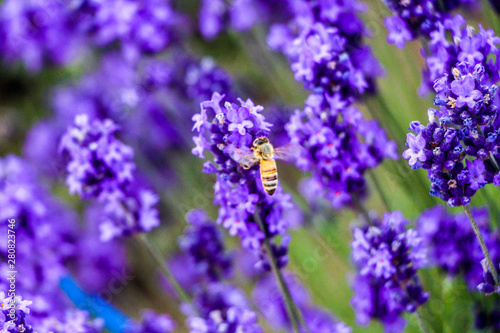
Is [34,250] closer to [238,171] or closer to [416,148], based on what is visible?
[238,171]

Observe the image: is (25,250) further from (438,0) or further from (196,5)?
(196,5)

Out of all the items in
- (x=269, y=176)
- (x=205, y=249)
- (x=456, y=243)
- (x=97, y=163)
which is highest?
(x=97, y=163)

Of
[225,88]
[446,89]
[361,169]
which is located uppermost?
[225,88]

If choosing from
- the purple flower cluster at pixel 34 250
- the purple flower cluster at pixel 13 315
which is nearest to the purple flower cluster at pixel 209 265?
the purple flower cluster at pixel 34 250

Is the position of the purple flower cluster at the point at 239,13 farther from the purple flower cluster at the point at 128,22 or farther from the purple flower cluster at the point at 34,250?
the purple flower cluster at the point at 34,250

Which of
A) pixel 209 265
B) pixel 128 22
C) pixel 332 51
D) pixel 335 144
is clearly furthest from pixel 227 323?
pixel 128 22

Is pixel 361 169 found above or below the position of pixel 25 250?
below

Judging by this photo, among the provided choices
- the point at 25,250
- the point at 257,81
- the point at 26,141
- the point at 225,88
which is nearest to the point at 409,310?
the point at 225,88
